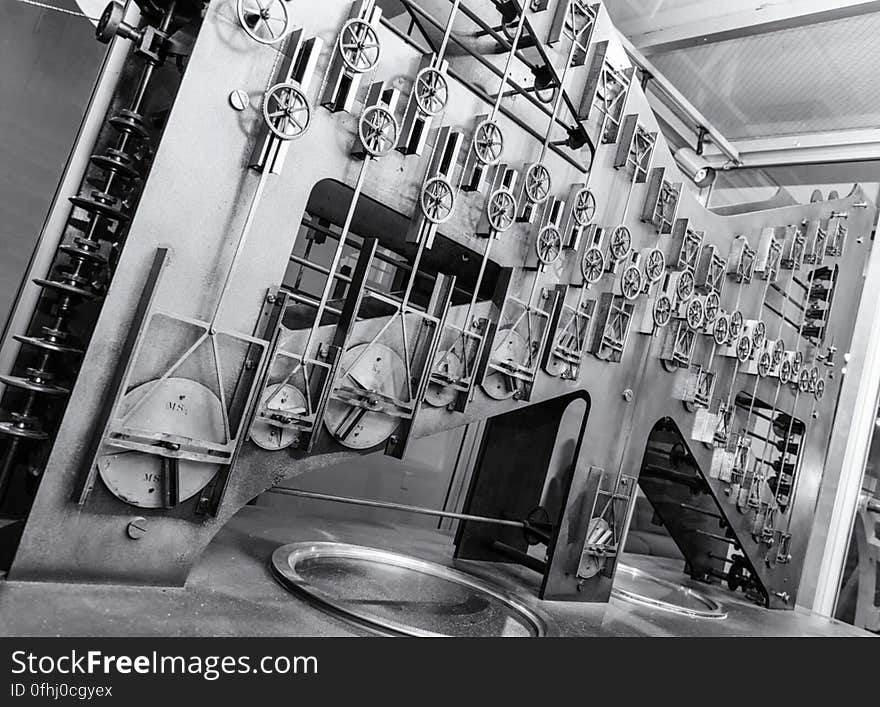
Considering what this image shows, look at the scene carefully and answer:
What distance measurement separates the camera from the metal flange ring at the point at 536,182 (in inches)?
120

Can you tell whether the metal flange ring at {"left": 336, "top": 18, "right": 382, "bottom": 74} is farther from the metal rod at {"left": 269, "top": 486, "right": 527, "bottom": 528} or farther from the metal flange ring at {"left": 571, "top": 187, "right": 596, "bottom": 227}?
the metal rod at {"left": 269, "top": 486, "right": 527, "bottom": 528}

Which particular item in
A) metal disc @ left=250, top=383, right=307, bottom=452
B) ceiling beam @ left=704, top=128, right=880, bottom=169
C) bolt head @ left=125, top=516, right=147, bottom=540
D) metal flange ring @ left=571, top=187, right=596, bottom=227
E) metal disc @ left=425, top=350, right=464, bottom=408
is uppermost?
ceiling beam @ left=704, top=128, right=880, bottom=169

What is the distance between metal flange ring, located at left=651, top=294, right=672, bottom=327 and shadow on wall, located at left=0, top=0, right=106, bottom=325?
292 cm

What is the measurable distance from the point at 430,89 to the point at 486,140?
1.15ft

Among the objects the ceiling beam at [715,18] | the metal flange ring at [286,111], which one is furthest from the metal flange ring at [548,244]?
the ceiling beam at [715,18]

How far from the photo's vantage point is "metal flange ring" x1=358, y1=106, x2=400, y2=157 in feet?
7.86

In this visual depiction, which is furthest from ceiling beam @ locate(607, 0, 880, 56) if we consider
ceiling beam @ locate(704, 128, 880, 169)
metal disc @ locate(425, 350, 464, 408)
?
metal disc @ locate(425, 350, 464, 408)

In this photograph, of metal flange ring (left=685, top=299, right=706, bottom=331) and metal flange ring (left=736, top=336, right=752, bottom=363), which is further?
metal flange ring (left=736, top=336, right=752, bottom=363)

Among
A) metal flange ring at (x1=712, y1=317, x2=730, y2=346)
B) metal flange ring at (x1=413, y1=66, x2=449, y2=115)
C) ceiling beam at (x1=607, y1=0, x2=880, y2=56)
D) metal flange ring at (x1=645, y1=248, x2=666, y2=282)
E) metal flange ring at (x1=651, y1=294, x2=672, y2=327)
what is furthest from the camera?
ceiling beam at (x1=607, y1=0, x2=880, y2=56)

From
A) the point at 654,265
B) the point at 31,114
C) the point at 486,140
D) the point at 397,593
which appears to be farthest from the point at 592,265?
the point at 31,114

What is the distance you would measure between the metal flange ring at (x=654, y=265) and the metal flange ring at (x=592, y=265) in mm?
421

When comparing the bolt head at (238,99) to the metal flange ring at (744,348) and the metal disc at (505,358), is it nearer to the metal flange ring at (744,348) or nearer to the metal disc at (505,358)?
the metal disc at (505,358)

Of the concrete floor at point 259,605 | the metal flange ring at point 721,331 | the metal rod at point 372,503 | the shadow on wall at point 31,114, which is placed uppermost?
the metal flange ring at point 721,331
